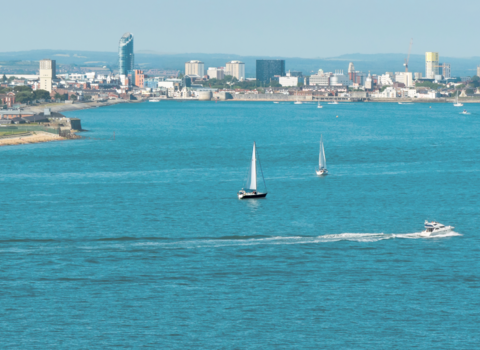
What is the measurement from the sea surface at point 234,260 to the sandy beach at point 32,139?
1738 centimetres

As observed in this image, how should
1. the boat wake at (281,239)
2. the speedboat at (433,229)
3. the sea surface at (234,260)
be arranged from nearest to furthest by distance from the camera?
1. the sea surface at (234,260)
2. the boat wake at (281,239)
3. the speedboat at (433,229)

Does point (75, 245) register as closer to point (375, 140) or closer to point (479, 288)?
point (479, 288)

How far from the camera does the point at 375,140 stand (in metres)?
76.6

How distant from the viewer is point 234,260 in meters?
25.0

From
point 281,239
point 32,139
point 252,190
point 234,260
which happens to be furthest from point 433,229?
point 32,139

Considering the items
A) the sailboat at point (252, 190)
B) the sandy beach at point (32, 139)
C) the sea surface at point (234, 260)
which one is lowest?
the sea surface at point (234, 260)

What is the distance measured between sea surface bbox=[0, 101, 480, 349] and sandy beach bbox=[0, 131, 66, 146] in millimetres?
17379

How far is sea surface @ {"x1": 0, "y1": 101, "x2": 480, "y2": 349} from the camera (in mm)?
19062

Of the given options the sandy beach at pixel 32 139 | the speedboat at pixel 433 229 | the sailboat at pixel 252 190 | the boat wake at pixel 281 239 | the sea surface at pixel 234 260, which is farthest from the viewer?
the sandy beach at pixel 32 139

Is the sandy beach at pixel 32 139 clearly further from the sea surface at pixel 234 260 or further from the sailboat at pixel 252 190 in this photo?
the sailboat at pixel 252 190

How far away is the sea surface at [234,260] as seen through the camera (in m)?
19.1

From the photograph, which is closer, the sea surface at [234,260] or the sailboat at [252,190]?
the sea surface at [234,260]

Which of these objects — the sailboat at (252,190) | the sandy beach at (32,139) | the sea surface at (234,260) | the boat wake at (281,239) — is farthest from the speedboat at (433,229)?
the sandy beach at (32,139)

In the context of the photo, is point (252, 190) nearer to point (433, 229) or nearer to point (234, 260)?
point (433, 229)
